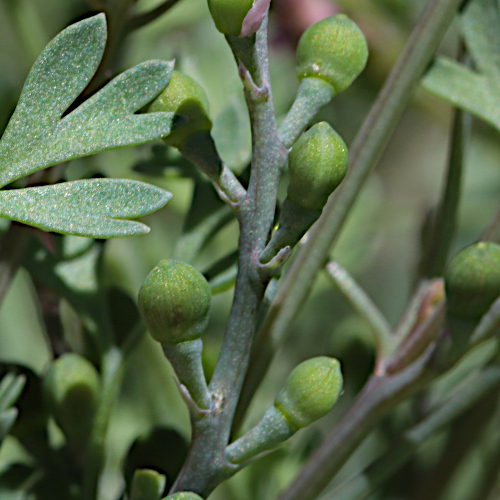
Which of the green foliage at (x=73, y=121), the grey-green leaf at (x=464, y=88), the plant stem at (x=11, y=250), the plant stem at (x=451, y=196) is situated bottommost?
the plant stem at (x=451, y=196)

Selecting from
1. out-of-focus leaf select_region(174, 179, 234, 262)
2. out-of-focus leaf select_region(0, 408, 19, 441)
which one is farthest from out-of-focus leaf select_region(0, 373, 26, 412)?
out-of-focus leaf select_region(174, 179, 234, 262)

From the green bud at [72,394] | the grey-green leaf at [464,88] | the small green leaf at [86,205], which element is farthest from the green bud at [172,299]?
the grey-green leaf at [464,88]

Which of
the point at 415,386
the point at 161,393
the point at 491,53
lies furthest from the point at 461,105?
the point at 161,393

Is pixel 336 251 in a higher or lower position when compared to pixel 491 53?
lower

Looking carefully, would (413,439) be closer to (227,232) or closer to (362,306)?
(362,306)

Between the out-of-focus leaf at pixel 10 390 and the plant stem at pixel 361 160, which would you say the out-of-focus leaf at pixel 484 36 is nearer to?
the plant stem at pixel 361 160

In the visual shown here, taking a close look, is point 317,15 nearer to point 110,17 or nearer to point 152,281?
point 110,17
